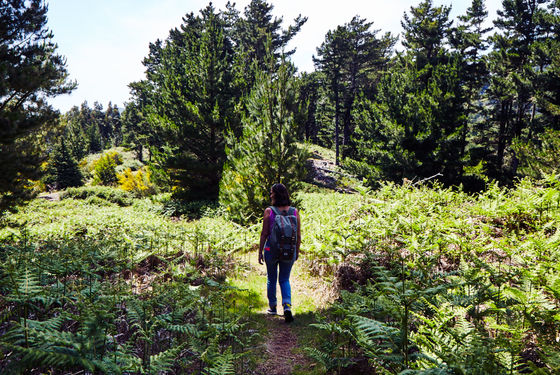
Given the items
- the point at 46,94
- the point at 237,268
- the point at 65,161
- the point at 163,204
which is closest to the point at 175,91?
the point at 163,204

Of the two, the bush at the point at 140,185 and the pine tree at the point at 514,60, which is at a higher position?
the pine tree at the point at 514,60

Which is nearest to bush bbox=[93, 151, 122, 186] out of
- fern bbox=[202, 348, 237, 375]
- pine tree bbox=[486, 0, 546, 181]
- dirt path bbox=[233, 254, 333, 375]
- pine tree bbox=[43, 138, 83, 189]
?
pine tree bbox=[43, 138, 83, 189]

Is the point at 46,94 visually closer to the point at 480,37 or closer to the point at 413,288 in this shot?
the point at 413,288

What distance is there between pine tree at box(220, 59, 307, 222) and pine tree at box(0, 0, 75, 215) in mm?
5638

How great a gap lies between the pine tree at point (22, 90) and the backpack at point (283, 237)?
6.39m

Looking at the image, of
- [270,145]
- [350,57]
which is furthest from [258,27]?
[270,145]

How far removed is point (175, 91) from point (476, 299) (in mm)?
19042

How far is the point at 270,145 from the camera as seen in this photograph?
9.52 metres

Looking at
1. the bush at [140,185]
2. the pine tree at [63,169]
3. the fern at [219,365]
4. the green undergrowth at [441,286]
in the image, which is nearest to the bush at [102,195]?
the bush at [140,185]

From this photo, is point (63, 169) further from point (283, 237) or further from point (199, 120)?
point (283, 237)

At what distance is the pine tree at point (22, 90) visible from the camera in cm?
657

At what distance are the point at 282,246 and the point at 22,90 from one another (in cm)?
755

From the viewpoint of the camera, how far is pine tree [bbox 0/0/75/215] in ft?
21.6

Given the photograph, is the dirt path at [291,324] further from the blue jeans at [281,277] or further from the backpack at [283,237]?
the backpack at [283,237]
